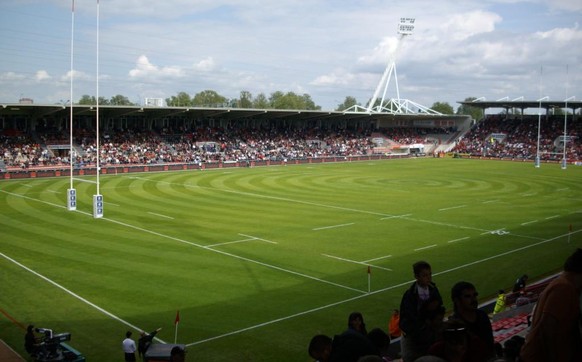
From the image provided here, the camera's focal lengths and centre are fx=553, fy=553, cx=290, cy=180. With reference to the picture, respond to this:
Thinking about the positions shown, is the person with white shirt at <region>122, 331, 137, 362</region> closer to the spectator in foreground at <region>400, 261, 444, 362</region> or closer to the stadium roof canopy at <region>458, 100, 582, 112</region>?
the spectator in foreground at <region>400, 261, 444, 362</region>

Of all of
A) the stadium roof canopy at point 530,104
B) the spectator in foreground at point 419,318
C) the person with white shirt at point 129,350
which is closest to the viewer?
the spectator in foreground at point 419,318

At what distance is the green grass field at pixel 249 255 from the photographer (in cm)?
1755

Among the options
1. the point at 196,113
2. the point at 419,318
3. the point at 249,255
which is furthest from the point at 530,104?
the point at 419,318

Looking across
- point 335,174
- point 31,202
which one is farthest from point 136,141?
point 31,202

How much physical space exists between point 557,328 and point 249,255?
22.0m

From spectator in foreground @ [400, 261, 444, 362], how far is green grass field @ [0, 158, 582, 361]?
800 cm

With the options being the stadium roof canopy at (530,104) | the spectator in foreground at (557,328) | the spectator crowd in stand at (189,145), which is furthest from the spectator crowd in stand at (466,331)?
the stadium roof canopy at (530,104)

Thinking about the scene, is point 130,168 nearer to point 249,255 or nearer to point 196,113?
point 196,113

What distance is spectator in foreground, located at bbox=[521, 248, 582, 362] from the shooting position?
522 centimetres

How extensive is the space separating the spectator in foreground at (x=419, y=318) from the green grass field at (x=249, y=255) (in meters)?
8.00

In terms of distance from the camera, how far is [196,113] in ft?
293

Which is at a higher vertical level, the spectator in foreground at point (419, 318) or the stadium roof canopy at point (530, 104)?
the stadium roof canopy at point (530, 104)

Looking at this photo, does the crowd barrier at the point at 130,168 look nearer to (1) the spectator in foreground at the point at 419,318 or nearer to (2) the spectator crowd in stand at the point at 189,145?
(2) the spectator crowd in stand at the point at 189,145

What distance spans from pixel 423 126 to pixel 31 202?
3801 inches
